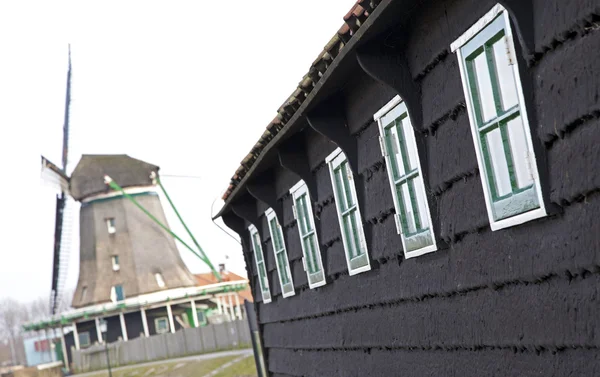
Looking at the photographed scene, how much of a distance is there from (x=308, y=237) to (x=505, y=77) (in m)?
5.15

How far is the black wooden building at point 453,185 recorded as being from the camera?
3.81 m

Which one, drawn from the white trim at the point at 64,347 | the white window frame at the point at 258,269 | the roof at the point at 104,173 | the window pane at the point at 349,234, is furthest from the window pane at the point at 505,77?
the white trim at the point at 64,347

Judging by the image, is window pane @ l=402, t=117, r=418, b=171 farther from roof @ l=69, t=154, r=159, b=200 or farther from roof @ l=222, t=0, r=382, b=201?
roof @ l=69, t=154, r=159, b=200

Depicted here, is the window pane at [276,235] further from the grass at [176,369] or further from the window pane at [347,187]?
the grass at [176,369]

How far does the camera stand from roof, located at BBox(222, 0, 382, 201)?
5547 millimetres

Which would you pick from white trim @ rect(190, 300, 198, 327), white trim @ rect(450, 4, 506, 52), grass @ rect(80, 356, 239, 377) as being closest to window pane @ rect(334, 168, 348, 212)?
white trim @ rect(450, 4, 506, 52)

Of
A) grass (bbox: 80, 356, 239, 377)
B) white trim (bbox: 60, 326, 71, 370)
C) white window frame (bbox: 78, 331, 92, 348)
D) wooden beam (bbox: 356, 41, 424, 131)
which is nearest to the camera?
wooden beam (bbox: 356, 41, 424, 131)

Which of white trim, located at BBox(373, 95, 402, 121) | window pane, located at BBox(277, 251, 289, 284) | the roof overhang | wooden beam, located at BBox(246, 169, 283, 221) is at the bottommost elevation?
window pane, located at BBox(277, 251, 289, 284)

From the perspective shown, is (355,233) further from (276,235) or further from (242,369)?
(242,369)

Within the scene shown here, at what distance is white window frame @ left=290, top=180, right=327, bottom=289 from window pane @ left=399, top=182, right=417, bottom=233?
2.64m

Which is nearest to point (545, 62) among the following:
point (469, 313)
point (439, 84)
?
point (439, 84)

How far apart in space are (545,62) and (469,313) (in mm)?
1704

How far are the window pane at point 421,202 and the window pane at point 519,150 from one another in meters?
1.35

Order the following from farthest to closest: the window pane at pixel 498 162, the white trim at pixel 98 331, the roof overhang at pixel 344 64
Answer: the white trim at pixel 98 331
the roof overhang at pixel 344 64
the window pane at pixel 498 162
